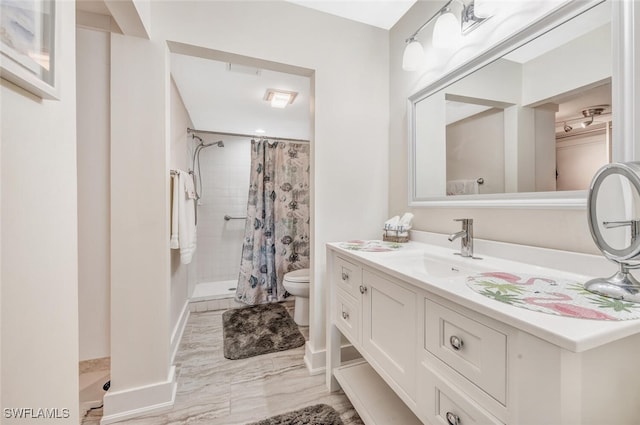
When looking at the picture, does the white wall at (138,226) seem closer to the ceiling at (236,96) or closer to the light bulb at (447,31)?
the ceiling at (236,96)

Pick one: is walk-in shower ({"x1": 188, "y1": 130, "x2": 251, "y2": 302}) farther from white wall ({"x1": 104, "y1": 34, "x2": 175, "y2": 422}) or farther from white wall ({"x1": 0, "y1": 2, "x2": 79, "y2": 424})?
white wall ({"x1": 0, "y1": 2, "x2": 79, "y2": 424})

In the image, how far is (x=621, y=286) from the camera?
64 cm

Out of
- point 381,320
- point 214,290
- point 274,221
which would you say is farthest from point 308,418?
point 214,290

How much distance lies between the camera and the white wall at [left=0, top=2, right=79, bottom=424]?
474 millimetres

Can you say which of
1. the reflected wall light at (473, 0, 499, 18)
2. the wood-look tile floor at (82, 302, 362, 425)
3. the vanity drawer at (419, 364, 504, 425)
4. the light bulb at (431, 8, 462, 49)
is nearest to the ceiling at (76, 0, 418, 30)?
the light bulb at (431, 8, 462, 49)

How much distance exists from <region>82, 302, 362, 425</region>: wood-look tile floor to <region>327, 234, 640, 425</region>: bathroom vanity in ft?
1.09

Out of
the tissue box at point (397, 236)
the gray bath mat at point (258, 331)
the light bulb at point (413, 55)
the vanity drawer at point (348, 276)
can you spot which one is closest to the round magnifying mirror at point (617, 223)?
the vanity drawer at point (348, 276)

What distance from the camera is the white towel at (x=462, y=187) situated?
131cm

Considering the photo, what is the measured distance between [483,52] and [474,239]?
875 millimetres

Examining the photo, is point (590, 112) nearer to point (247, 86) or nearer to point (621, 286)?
point (621, 286)

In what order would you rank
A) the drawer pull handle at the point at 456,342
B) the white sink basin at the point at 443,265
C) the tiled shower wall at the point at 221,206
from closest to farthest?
the drawer pull handle at the point at 456,342 < the white sink basin at the point at 443,265 < the tiled shower wall at the point at 221,206

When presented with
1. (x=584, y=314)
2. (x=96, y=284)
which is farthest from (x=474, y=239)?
(x=96, y=284)

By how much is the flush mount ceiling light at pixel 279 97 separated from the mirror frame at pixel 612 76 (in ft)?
4.68

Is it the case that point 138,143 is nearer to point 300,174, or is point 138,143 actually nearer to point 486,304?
point 486,304
